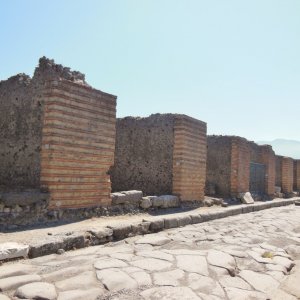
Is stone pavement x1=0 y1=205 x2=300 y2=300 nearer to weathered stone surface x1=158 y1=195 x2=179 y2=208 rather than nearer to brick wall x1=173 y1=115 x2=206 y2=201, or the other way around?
weathered stone surface x1=158 y1=195 x2=179 y2=208

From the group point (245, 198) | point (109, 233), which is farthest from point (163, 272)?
point (245, 198)

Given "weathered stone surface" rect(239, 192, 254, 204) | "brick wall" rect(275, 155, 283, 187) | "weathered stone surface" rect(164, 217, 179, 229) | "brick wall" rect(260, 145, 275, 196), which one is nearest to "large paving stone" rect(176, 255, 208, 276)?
"weathered stone surface" rect(164, 217, 179, 229)

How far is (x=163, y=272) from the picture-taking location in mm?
3295

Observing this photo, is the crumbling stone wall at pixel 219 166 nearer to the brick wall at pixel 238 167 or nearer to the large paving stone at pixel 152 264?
the brick wall at pixel 238 167

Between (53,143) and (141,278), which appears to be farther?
(53,143)

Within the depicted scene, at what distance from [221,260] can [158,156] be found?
17.4 feet

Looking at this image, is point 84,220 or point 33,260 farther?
point 84,220

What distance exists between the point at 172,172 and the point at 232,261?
16.4 feet

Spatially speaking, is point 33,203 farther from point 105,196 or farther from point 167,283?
point 167,283

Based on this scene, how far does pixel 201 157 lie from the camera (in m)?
9.60

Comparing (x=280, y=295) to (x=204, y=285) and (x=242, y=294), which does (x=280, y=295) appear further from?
(x=204, y=285)

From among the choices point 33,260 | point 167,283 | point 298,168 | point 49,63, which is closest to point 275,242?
point 167,283

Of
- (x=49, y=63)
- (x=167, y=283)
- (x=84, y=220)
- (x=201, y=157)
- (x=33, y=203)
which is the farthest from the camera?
(x=201, y=157)

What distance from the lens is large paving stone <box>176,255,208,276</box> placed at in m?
3.44
